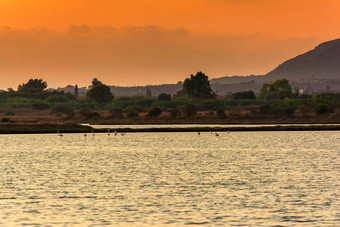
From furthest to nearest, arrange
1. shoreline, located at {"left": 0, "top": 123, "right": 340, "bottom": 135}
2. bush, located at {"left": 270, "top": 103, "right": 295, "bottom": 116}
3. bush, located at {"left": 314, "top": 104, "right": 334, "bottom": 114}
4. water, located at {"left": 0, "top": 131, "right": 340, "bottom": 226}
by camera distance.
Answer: bush, located at {"left": 270, "top": 103, "right": 295, "bottom": 116} < bush, located at {"left": 314, "top": 104, "right": 334, "bottom": 114} < shoreline, located at {"left": 0, "top": 123, "right": 340, "bottom": 135} < water, located at {"left": 0, "top": 131, "right": 340, "bottom": 226}

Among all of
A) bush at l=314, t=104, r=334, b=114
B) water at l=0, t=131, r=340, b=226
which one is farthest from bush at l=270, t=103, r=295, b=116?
water at l=0, t=131, r=340, b=226

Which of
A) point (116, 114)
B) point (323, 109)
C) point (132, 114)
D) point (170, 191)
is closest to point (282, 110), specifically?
point (323, 109)

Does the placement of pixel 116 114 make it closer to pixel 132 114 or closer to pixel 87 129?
pixel 132 114

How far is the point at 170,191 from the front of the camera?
4609cm

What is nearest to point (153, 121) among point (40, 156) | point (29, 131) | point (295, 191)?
point (29, 131)

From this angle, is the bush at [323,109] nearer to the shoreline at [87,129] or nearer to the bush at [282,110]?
the bush at [282,110]

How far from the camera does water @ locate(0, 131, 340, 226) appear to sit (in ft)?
115

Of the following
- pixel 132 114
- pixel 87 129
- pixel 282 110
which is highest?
pixel 132 114

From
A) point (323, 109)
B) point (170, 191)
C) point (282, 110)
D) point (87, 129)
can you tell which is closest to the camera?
point (170, 191)

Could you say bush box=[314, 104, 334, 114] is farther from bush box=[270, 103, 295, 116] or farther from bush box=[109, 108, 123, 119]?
bush box=[109, 108, 123, 119]

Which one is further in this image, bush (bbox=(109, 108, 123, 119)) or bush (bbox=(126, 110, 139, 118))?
bush (bbox=(109, 108, 123, 119))

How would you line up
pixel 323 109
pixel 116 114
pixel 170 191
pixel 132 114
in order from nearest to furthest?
pixel 170 191 < pixel 323 109 < pixel 132 114 < pixel 116 114

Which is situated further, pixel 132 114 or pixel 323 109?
pixel 132 114

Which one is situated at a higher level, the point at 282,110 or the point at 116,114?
the point at 116,114
